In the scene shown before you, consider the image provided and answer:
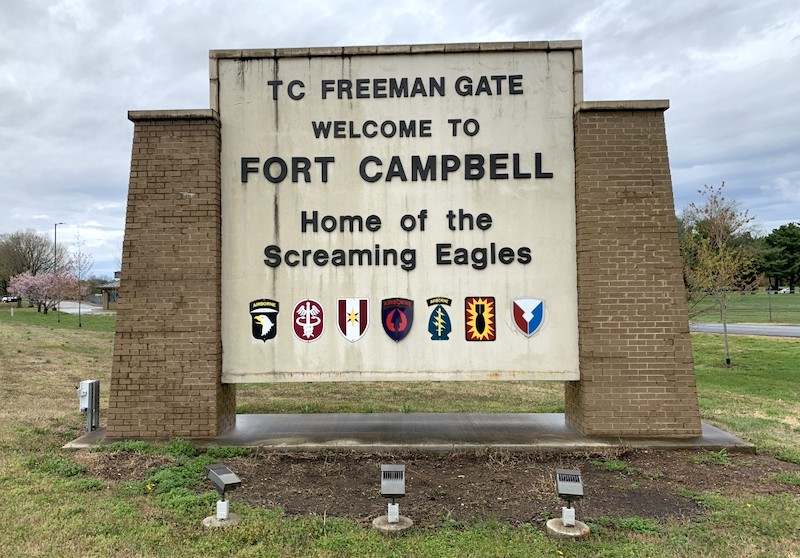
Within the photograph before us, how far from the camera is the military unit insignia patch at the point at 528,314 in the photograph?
709 cm

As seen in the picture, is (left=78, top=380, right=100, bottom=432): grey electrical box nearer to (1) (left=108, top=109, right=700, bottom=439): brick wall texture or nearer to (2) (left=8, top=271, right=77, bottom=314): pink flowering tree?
(1) (left=108, top=109, right=700, bottom=439): brick wall texture

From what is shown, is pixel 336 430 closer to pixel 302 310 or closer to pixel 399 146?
pixel 302 310

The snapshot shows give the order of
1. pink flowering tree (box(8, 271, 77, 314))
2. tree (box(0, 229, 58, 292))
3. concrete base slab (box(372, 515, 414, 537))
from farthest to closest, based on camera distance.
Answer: tree (box(0, 229, 58, 292)) → pink flowering tree (box(8, 271, 77, 314)) → concrete base slab (box(372, 515, 414, 537))

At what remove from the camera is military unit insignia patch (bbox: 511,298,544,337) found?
7086 millimetres

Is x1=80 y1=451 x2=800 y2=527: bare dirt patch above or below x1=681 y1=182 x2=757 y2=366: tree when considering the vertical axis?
below

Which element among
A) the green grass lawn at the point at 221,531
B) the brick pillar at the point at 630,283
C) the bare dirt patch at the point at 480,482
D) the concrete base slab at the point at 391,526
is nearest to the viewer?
the green grass lawn at the point at 221,531

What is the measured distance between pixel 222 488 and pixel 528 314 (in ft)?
14.1

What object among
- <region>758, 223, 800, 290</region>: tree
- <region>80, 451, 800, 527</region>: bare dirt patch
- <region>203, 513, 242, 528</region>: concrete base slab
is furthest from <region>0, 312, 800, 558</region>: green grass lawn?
<region>758, 223, 800, 290</region>: tree

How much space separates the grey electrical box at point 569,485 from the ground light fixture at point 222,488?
2.45 meters

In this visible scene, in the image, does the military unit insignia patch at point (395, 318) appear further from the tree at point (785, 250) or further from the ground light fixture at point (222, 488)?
the tree at point (785, 250)

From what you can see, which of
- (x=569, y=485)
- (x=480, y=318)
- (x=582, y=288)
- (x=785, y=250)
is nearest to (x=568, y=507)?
(x=569, y=485)

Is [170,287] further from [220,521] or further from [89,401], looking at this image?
[220,521]

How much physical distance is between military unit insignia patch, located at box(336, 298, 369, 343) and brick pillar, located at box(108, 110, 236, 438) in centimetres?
154

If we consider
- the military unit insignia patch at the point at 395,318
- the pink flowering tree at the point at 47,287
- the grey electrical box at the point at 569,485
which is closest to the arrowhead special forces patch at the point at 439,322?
the military unit insignia patch at the point at 395,318
